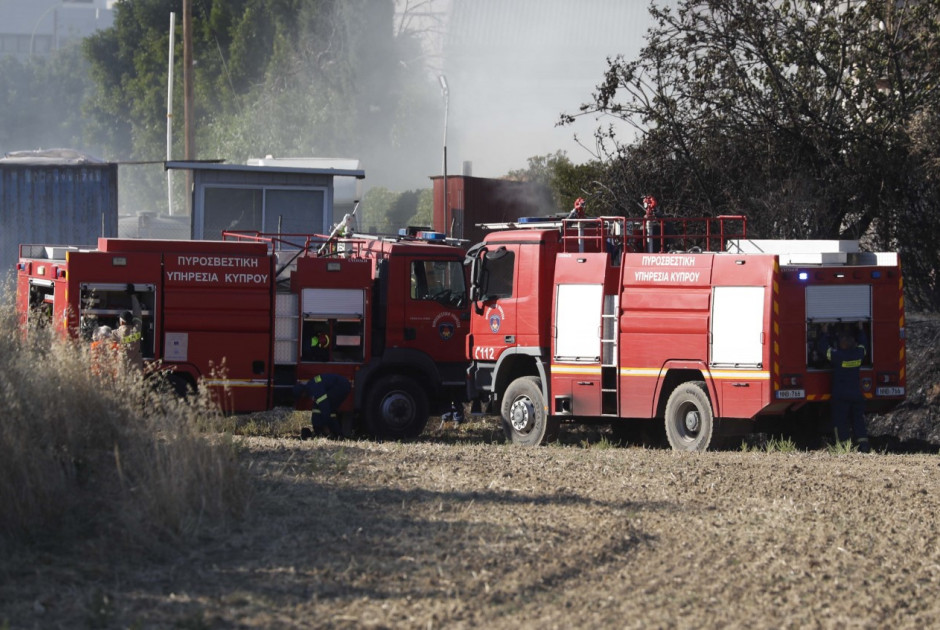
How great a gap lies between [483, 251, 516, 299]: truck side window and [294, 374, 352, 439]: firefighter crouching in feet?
7.57

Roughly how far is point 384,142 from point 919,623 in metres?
59.7

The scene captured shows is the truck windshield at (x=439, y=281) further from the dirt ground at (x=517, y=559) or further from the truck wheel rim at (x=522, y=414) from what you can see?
the dirt ground at (x=517, y=559)

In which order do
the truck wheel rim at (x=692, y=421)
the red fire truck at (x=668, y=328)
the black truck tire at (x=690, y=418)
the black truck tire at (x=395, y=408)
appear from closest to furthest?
1. the red fire truck at (x=668, y=328)
2. the black truck tire at (x=690, y=418)
3. the truck wheel rim at (x=692, y=421)
4. the black truck tire at (x=395, y=408)

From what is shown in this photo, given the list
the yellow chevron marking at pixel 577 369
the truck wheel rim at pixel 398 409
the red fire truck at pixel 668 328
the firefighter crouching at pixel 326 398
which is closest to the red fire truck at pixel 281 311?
the truck wheel rim at pixel 398 409

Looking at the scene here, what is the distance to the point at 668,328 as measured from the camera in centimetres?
1451

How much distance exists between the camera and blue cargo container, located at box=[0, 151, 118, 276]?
1044 inches

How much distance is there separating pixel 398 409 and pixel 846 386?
589 cm

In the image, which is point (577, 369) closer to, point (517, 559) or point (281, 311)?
point (281, 311)

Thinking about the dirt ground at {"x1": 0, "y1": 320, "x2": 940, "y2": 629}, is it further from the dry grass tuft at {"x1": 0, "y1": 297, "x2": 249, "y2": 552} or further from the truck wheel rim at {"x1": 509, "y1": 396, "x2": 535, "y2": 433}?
the truck wheel rim at {"x1": 509, "y1": 396, "x2": 535, "y2": 433}

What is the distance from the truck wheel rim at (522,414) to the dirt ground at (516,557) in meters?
5.17

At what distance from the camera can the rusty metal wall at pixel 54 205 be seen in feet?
87.0

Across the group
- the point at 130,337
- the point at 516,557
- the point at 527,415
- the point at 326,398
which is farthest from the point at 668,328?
the point at 516,557

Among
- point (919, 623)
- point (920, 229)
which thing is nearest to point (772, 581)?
point (919, 623)

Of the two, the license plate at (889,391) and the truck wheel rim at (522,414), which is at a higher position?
the license plate at (889,391)
